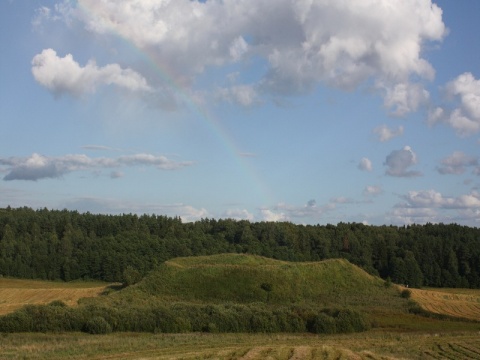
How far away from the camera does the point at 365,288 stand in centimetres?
7944

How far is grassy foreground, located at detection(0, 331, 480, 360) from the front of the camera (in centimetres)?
2998

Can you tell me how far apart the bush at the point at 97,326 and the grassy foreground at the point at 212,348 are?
2.64m

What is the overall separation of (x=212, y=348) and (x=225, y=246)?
9908 centimetres

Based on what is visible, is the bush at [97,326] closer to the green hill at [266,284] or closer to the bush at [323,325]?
the bush at [323,325]

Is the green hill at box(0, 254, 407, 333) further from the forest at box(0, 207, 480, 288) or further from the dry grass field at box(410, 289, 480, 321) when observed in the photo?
the forest at box(0, 207, 480, 288)

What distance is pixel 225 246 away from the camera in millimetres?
134000

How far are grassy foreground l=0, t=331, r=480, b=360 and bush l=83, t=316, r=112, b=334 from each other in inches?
104

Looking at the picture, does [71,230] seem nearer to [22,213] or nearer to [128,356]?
[22,213]

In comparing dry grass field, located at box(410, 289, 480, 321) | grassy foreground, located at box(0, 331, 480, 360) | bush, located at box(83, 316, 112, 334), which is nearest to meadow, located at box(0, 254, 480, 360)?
grassy foreground, located at box(0, 331, 480, 360)

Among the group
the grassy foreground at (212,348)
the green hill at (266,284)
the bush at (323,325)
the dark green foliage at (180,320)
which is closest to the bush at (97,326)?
the dark green foliage at (180,320)

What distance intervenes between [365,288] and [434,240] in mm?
58976

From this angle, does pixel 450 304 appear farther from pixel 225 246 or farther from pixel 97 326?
pixel 225 246

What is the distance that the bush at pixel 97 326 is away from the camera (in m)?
48.7

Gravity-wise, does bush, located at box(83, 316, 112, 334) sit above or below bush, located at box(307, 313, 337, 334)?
below
